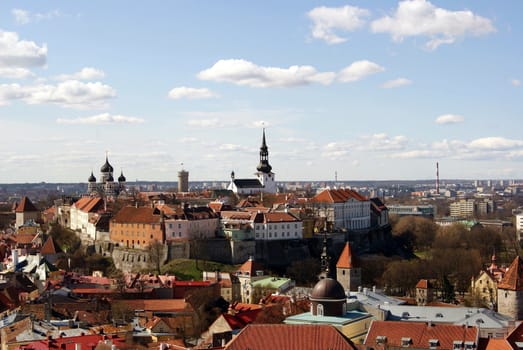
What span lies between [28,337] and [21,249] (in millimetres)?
40484

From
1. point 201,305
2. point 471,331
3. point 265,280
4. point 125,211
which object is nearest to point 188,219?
point 125,211

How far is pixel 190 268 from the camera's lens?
3036 inches

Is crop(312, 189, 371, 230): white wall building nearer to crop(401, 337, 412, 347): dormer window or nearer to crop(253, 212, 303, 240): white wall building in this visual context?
crop(253, 212, 303, 240): white wall building

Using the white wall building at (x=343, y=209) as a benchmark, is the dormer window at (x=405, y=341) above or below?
below

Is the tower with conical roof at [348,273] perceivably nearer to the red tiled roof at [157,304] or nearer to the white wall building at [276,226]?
the red tiled roof at [157,304]

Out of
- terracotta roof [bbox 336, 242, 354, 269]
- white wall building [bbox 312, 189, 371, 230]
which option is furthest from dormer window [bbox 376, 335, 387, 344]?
white wall building [bbox 312, 189, 371, 230]

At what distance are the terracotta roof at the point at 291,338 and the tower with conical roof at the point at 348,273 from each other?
33972mm

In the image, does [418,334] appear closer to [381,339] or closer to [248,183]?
[381,339]

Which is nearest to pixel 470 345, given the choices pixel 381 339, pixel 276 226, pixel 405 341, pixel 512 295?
pixel 405 341

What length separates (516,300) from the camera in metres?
54.2

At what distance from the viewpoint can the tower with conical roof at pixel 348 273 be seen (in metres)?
66.4

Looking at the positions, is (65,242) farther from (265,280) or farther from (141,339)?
(141,339)

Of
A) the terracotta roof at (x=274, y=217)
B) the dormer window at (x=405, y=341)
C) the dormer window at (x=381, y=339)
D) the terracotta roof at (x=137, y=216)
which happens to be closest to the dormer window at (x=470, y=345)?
the dormer window at (x=405, y=341)

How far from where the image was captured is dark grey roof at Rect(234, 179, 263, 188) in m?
120
